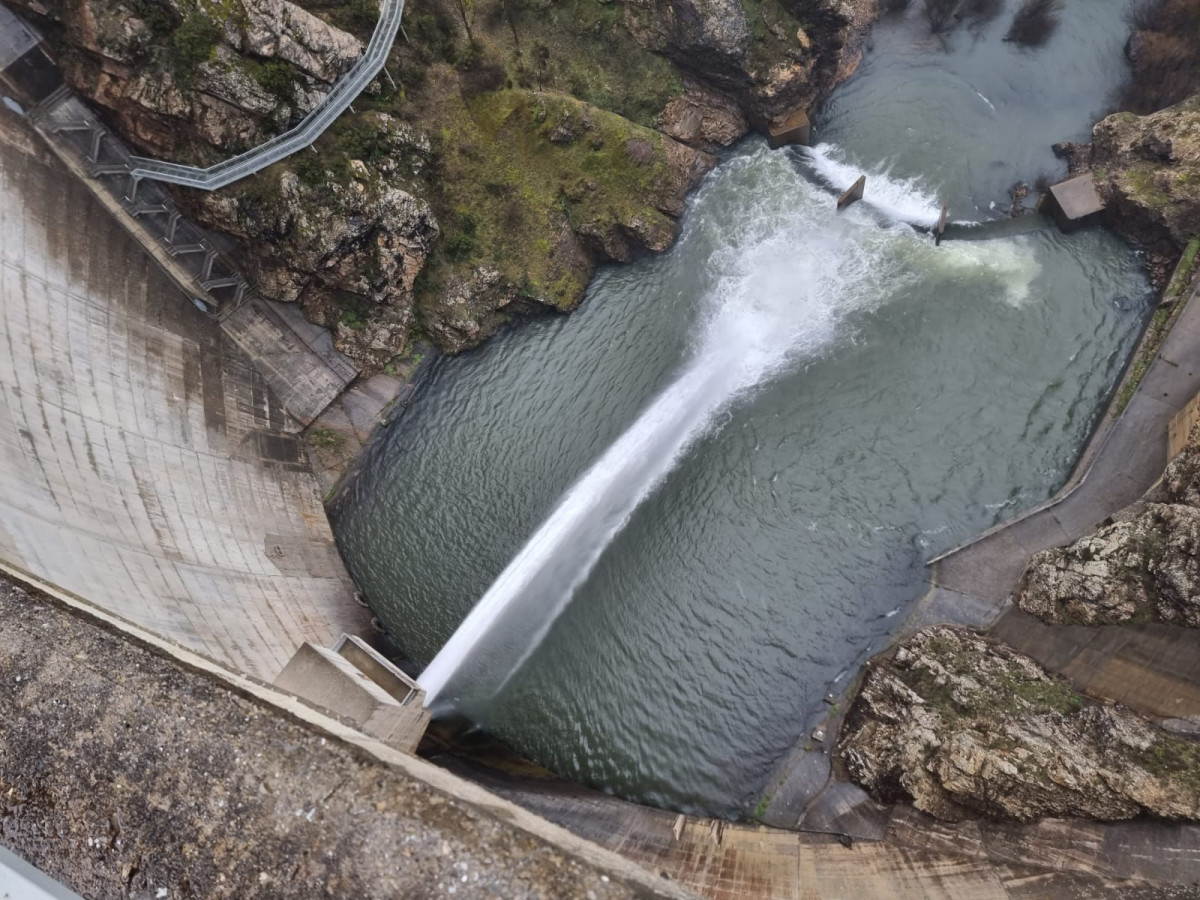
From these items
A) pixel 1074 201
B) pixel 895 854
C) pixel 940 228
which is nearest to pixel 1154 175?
pixel 1074 201

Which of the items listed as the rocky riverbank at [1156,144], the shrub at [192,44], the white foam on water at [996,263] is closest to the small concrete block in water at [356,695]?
the shrub at [192,44]

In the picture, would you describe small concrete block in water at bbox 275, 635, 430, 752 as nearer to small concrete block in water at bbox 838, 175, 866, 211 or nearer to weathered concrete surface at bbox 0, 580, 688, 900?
weathered concrete surface at bbox 0, 580, 688, 900

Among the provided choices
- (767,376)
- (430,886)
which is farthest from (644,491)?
(430,886)

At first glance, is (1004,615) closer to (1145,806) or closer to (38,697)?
(1145,806)

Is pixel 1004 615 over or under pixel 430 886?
over

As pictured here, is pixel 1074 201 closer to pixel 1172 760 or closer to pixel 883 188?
pixel 883 188

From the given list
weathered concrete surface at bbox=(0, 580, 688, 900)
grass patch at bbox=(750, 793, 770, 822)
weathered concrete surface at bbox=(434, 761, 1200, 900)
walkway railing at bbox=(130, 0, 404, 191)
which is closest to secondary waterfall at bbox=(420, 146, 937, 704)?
weathered concrete surface at bbox=(434, 761, 1200, 900)
